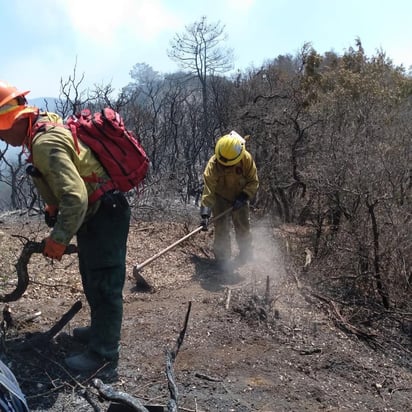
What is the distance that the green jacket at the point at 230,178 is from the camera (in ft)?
21.1

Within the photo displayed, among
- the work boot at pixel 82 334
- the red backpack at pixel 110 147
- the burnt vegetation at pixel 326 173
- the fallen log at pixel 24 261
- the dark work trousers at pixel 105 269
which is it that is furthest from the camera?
the burnt vegetation at pixel 326 173

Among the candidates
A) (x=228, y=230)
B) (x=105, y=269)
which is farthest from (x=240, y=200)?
(x=105, y=269)

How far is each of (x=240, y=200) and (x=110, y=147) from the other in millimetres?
3437

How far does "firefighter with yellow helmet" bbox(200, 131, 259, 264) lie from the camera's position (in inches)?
245

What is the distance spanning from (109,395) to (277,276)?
3917 mm

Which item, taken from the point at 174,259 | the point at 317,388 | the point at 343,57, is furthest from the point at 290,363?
the point at 343,57

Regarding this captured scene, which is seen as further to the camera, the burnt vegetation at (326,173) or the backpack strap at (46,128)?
the burnt vegetation at (326,173)

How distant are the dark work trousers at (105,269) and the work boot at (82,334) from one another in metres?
0.30

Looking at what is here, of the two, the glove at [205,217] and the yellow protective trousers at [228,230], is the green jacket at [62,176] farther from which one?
the yellow protective trousers at [228,230]

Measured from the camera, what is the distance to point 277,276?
6.27 metres

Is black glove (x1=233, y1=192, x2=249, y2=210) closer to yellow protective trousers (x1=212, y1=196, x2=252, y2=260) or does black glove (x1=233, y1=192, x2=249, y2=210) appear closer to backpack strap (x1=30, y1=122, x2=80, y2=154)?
yellow protective trousers (x1=212, y1=196, x2=252, y2=260)

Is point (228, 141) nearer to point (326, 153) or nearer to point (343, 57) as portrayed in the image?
point (326, 153)

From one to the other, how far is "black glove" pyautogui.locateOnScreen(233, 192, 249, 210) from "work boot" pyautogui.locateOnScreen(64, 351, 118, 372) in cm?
336

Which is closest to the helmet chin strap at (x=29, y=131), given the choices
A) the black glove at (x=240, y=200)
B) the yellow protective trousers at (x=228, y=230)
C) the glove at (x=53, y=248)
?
the glove at (x=53, y=248)
